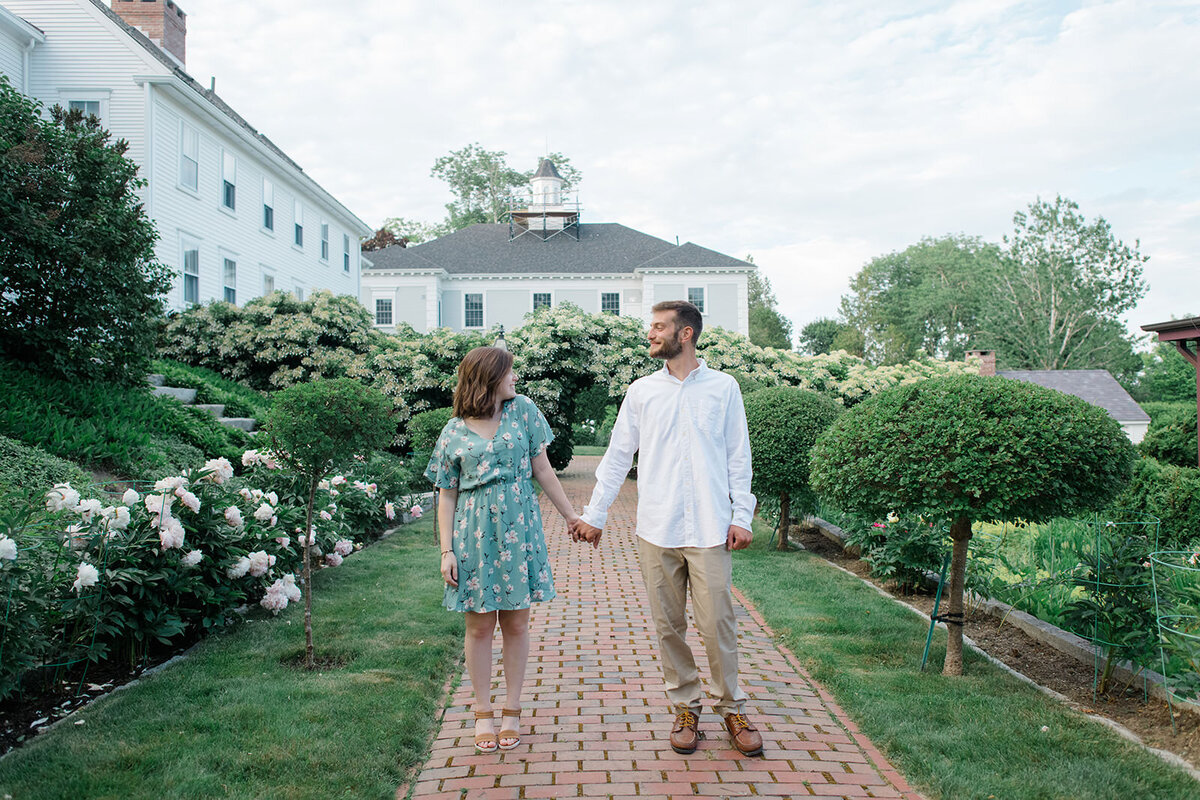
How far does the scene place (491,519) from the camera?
358 cm

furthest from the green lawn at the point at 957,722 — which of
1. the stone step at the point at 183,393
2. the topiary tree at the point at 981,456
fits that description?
the stone step at the point at 183,393

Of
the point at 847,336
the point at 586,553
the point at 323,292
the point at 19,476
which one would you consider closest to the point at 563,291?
the point at 323,292

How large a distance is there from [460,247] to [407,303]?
12.8ft

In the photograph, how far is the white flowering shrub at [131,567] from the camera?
3.62 meters

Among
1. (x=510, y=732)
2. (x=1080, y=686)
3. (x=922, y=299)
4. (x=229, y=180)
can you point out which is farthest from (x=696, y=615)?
(x=922, y=299)

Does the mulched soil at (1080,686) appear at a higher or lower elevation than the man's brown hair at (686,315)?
lower

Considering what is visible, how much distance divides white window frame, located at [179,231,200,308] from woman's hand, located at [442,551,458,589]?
15.5 m

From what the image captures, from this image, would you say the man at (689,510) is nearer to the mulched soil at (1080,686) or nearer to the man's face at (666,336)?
the man's face at (666,336)

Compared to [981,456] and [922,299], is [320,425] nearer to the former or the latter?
[981,456]

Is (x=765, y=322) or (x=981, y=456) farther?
(x=765, y=322)

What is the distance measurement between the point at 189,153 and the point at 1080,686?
60.0 feet

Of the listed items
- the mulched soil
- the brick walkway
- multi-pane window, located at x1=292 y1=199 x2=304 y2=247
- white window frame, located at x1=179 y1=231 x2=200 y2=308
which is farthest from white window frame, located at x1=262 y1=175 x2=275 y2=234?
the mulched soil

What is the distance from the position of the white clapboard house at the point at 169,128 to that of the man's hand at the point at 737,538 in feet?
44.2

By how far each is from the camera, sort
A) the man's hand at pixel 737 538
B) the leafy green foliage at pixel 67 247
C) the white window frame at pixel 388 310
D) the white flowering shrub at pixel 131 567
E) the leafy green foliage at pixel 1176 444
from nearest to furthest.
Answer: the man's hand at pixel 737 538 → the white flowering shrub at pixel 131 567 → the leafy green foliage at pixel 67 247 → the leafy green foliage at pixel 1176 444 → the white window frame at pixel 388 310
